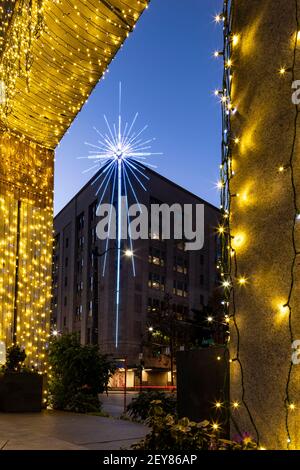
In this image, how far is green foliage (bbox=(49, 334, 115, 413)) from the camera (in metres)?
11.2

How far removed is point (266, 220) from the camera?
344cm

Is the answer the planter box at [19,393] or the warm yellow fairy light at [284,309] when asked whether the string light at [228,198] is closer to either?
the warm yellow fairy light at [284,309]

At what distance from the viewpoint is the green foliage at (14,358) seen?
10.2 meters

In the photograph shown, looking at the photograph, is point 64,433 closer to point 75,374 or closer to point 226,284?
point 226,284

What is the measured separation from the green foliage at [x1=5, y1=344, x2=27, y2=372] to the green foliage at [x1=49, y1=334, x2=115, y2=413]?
1.43m

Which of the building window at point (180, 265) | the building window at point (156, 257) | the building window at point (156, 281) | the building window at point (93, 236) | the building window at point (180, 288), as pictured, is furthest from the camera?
the building window at point (180, 265)

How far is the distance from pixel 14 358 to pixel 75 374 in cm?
173

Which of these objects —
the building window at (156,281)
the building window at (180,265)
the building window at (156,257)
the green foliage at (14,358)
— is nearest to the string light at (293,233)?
the green foliage at (14,358)

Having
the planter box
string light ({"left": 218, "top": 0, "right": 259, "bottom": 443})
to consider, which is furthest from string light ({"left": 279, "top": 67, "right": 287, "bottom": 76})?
the planter box

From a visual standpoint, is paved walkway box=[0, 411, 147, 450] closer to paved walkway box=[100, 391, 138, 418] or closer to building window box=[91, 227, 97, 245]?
paved walkway box=[100, 391, 138, 418]

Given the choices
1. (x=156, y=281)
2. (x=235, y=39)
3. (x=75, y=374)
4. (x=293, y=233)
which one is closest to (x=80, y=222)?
(x=156, y=281)

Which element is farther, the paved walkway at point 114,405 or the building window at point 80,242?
the building window at point 80,242
